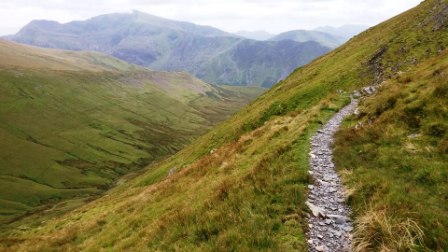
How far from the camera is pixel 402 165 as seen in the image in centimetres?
1516

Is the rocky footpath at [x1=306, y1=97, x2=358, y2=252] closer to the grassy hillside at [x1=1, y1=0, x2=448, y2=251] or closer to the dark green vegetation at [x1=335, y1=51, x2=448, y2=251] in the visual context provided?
the grassy hillside at [x1=1, y1=0, x2=448, y2=251]

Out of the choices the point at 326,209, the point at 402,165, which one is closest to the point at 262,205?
the point at 326,209

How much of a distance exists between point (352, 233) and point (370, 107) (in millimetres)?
14505

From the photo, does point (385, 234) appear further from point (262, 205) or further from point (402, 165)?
point (402, 165)

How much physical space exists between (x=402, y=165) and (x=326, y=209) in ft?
14.6

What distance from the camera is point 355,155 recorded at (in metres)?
17.8

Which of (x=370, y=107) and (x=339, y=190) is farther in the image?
(x=370, y=107)

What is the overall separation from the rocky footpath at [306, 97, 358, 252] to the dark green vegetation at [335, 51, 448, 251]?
0.53 meters

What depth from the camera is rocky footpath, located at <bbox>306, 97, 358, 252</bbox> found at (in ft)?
37.7

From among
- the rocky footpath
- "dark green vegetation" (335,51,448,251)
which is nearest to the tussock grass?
"dark green vegetation" (335,51,448,251)

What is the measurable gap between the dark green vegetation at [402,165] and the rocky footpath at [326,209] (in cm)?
53

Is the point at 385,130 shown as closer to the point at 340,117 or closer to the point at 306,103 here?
the point at 340,117

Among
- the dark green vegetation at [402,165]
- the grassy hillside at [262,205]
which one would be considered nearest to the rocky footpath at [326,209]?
the grassy hillside at [262,205]

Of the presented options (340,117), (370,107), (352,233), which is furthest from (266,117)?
(352,233)
